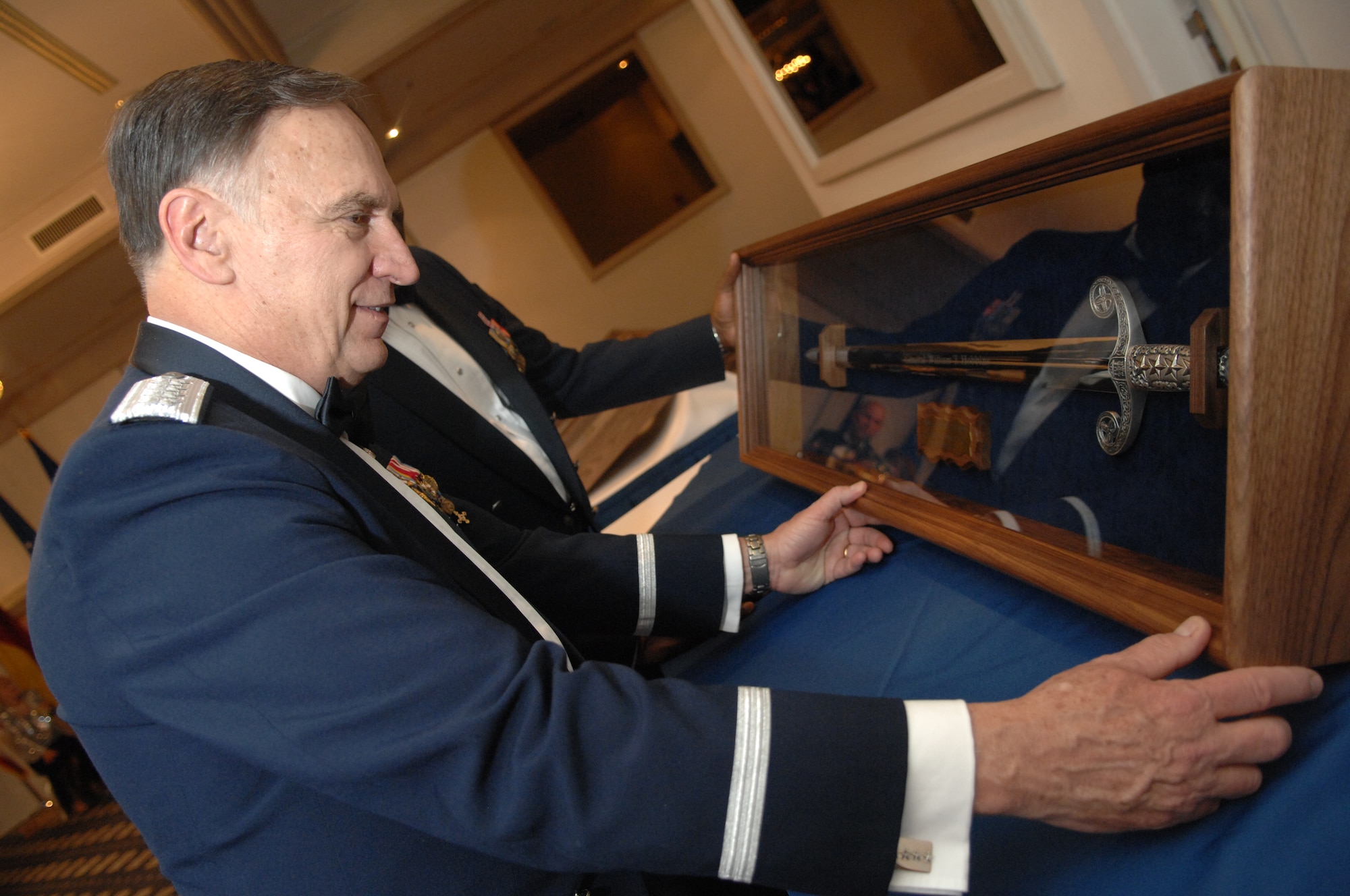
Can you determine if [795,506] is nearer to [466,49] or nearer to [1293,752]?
[1293,752]

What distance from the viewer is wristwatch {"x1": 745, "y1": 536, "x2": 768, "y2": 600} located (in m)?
1.21

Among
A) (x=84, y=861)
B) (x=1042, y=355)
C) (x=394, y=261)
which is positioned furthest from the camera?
(x=84, y=861)

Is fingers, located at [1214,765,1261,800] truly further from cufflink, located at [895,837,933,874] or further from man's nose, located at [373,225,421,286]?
man's nose, located at [373,225,421,286]

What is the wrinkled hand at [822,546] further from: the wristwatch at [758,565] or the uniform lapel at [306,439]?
the uniform lapel at [306,439]

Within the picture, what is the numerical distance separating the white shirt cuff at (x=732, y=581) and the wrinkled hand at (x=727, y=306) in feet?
1.77

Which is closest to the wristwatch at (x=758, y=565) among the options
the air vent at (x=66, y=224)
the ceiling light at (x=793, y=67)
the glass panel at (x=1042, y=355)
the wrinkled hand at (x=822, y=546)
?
the wrinkled hand at (x=822, y=546)

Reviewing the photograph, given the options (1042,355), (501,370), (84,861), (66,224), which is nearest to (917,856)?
(1042,355)

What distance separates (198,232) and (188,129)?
0.37ft

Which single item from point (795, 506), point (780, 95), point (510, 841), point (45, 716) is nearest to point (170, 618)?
point (510, 841)

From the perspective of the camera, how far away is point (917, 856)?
644mm

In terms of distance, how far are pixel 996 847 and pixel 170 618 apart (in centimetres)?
73

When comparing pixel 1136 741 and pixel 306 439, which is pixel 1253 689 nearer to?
pixel 1136 741

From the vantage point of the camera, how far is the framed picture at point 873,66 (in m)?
1.31

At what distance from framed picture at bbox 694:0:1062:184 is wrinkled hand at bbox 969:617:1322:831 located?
1024 millimetres
